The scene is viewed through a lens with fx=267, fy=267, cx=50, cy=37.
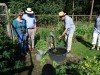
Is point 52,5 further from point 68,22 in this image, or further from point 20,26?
point 20,26

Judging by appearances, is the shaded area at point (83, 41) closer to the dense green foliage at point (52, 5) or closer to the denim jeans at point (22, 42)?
the denim jeans at point (22, 42)

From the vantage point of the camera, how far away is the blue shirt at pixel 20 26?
382 inches

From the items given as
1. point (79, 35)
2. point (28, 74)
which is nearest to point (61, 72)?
point (28, 74)

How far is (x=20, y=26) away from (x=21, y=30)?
0.19 m

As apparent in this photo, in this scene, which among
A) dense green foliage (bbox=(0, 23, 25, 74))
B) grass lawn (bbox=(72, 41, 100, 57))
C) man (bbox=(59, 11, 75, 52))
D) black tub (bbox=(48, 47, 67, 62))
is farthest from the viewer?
grass lawn (bbox=(72, 41, 100, 57))

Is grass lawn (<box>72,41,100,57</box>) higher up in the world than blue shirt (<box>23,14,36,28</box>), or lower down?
lower down

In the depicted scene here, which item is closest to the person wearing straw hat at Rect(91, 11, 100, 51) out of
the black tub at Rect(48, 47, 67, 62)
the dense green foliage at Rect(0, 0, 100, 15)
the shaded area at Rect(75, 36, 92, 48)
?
the shaded area at Rect(75, 36, 92, 48)

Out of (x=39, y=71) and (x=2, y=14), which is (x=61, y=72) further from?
(x=2, y=14)

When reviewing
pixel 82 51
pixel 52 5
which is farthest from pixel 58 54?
pixel 52 5

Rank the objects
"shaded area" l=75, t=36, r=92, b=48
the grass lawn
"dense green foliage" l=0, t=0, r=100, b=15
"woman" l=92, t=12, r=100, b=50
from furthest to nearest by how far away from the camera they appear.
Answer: "dense green foliage" l=0, t=0, r=100, b=15, "shaded area" l=75, t=36, r=92, b=48, the grass lawn, "woman" l=92, t=12, r=100, b=50

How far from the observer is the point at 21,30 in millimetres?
9922

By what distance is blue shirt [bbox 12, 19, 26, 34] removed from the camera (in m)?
9.71

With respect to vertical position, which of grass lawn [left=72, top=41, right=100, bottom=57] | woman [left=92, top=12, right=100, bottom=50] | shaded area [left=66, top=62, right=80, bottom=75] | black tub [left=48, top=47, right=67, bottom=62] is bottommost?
grass lawn [left=72, top=41, right=100, bottom=57]

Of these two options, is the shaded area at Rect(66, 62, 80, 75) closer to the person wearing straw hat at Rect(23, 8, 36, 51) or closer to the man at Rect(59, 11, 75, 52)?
the man at Rect(59, 11, 75, 52)
